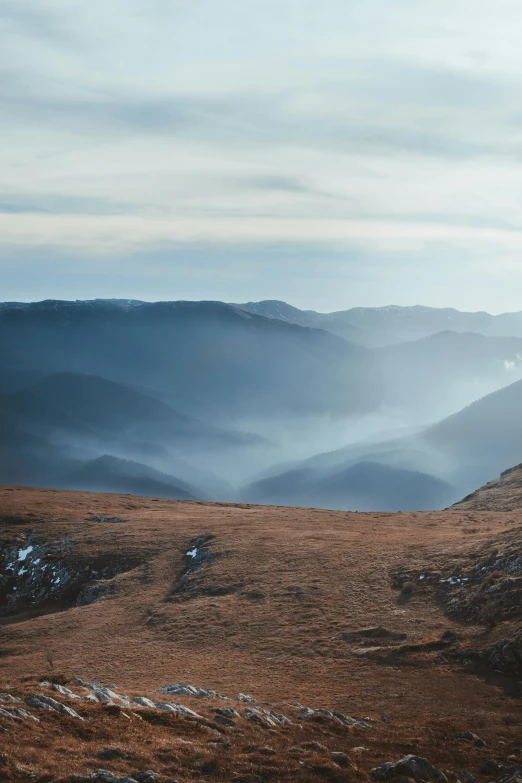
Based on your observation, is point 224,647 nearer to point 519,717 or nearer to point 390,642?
point 390,642

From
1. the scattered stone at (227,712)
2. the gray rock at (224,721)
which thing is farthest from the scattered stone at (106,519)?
the gray rock at (224,721)

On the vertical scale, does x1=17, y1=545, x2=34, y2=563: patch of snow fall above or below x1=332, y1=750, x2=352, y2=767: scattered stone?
above

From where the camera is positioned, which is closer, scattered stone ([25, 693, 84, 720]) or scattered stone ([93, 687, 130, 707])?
scattered stone ([25, 693, 84, 720])

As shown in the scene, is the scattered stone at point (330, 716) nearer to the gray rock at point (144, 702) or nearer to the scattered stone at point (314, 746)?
the scattered stone at point (314, 746)

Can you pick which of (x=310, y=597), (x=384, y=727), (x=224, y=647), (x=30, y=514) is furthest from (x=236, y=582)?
(x=30, y=514)

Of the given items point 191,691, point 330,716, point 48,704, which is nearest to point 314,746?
point 330,716

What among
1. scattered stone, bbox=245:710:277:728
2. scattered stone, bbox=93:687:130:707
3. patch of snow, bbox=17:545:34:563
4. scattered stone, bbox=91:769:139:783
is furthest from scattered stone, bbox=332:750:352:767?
patch of snow, bbox=17:545:34:563

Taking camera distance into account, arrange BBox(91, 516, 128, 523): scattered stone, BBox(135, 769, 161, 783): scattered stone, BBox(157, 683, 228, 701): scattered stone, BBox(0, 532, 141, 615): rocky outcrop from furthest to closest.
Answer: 1. BBox(91, 516, 128, 523): scattered stone
2. BBox(0, 532, 141, 615): rocky outcrop
3. BBox(157, 683, 228, 701): scattered stone
4. BBox(135, 769, 161, 783): scattered stone

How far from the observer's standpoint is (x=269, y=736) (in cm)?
2661

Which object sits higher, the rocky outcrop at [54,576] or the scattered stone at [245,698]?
the rocky outcrop at [54,576]

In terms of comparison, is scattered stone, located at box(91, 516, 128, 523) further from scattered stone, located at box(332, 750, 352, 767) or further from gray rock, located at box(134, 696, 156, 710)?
scattered stone, located at box(332, 750, 352, 767)

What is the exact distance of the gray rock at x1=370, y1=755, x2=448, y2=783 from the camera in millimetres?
23019

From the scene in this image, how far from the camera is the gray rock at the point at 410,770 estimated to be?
23019 millimetres

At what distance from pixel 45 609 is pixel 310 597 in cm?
3179
